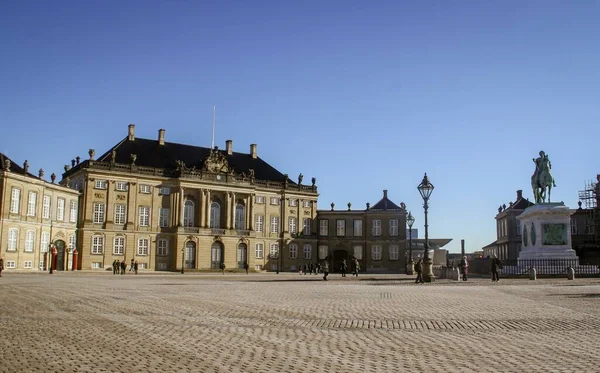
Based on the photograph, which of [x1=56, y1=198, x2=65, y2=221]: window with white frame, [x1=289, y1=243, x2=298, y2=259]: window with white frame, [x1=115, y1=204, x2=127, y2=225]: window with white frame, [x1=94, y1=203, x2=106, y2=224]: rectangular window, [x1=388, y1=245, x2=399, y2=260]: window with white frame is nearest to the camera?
[x1=56, y1=198, x2=65, y2=221]: window with white frame

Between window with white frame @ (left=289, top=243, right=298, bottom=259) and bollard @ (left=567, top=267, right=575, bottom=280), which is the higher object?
window with white frame @ (left=289, top=243, right=298, bottom=259)

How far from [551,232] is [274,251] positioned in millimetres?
41984

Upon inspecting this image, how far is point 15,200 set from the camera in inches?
1943

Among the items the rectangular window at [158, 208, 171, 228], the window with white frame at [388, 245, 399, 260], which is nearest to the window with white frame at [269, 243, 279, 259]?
the rectangular window at [158, 208, 171, 228]

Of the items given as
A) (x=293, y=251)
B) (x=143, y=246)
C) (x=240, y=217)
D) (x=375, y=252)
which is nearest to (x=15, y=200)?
(x=143, y=246)

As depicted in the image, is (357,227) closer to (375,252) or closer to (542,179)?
(375,252)

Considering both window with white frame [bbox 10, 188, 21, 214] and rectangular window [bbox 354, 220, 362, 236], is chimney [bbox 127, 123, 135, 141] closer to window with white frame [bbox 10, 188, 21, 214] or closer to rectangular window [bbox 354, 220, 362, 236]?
window with white frame [bbox 10, 188, 21, 214]

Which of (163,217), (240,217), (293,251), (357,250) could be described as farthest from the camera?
(357,250)

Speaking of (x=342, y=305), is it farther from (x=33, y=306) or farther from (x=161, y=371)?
(x=161, y=371)

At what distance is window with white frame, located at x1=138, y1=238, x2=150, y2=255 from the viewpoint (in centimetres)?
6241

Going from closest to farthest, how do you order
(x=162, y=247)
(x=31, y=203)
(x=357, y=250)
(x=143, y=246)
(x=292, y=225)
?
(x=31, y=203) < (x=143, y=246) < (x=162, y=247) < (x=292, y=225) < (x=357, y=250)

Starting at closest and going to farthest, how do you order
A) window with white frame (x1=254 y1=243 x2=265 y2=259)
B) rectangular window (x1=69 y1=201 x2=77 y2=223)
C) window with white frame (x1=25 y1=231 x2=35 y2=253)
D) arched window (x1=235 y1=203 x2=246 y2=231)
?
1. window with white frame (x1=25 y1=231 x2=35 y2=253)
2. rectangular window (x1=69 y1=201 x2=77 y2=223)
3. arched window (x1=235 y1=203 x2=246 y2=231)
4. window with white frame (x1=254 y1=243 x2=265 y2=259)

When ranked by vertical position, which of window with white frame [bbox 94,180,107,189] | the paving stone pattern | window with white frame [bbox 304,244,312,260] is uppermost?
window with white frame [bbox 94,180,107,189]

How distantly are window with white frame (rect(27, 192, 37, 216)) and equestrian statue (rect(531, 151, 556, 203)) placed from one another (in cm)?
4093
